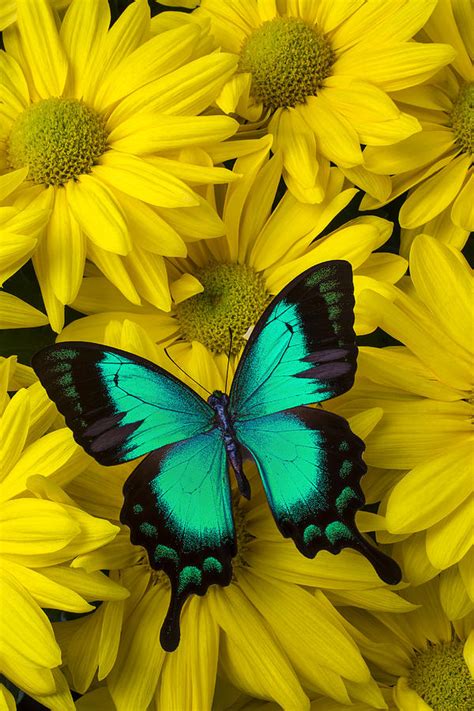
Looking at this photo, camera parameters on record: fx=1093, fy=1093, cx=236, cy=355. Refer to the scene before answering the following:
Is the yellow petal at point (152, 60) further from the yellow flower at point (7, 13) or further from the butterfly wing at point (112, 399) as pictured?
the butterfly wing at point (112, 399)

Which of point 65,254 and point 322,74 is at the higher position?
point 322,74

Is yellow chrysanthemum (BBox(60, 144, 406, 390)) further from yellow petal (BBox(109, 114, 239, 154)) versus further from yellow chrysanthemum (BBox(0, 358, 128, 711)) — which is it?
yellow chrysanthemum (BBox(0, 358, 128, 711))

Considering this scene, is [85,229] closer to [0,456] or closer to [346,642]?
[0,456]

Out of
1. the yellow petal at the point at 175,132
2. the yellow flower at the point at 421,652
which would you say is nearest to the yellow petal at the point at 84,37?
the yellow petal at the point at 175,132

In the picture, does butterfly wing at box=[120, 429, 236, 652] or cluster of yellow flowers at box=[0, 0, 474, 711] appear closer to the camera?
butterfly wing at box=[120, 429, 236, 652]

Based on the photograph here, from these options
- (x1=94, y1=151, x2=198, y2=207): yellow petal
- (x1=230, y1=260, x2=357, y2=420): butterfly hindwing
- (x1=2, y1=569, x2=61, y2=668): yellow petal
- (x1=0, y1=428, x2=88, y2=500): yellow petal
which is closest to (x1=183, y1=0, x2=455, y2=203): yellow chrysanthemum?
(x1=94, y1=151, x2=198, y2=207): yellow petal

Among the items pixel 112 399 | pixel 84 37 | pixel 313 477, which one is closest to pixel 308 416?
pixel 313 477

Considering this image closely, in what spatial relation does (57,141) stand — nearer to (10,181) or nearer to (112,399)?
(10,181)
